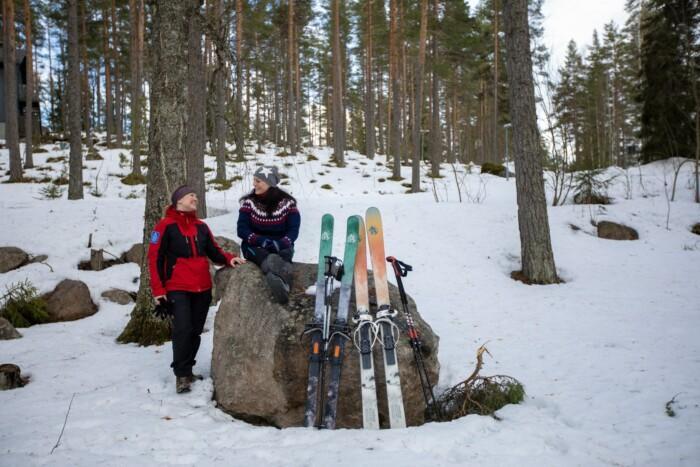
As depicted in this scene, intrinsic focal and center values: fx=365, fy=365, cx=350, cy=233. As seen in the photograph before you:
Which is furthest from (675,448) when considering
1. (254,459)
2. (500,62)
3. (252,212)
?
(500,62)

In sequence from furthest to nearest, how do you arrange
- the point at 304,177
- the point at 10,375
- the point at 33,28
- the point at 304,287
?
the point at 33,28
the point at 304,177
the point at 304,287
the point at 10,375

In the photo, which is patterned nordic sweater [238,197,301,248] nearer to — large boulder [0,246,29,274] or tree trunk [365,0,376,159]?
large boulder [0,246,29,274]

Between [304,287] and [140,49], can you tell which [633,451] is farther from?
[140,49]

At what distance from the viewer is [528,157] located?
6.23 m

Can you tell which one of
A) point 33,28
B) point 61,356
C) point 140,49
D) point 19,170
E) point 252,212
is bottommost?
point 61,356

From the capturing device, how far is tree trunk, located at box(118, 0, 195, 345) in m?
4.46

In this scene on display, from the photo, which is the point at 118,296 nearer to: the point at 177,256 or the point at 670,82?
the point at 177,256

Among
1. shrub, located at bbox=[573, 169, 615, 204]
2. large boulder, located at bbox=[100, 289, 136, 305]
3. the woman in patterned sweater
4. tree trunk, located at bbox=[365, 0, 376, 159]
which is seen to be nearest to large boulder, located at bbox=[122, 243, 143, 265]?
large boulder, located at bbox=[100, 289, 136, 305]

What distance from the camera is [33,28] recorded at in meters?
22.9

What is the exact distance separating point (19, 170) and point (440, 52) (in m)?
20.4

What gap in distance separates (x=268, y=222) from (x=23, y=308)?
409 centimetres

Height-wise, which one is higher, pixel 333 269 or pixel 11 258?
pixel 333 269

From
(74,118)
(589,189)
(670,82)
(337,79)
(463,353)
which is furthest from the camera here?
(337,79)

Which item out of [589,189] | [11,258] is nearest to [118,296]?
[11,258]
